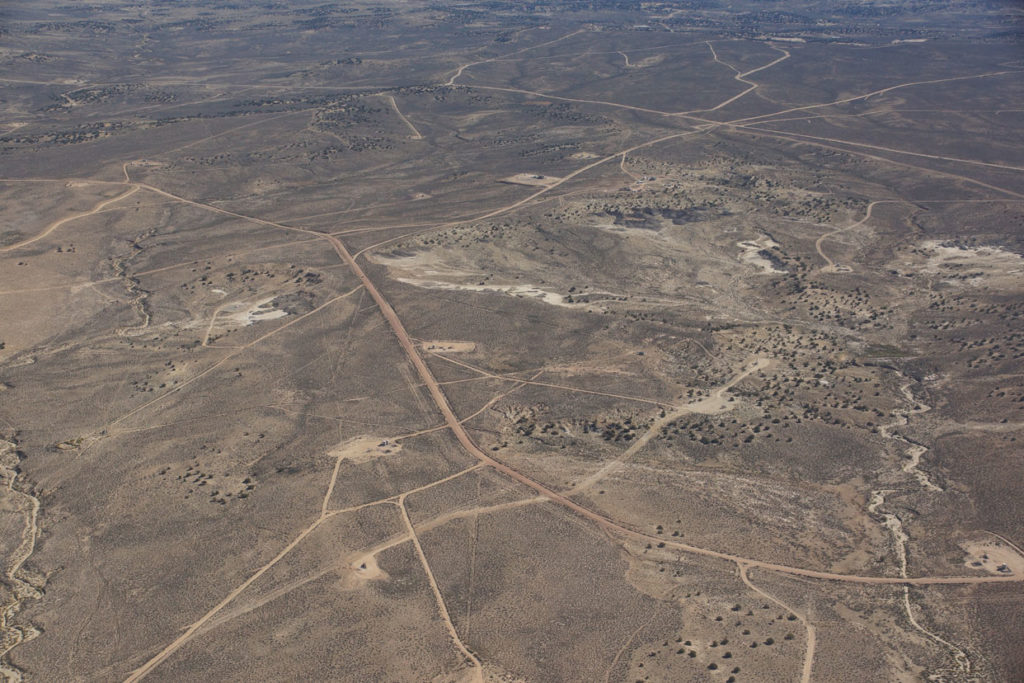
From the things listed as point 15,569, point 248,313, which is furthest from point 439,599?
point 248,313

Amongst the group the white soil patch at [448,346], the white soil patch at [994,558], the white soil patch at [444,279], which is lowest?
the white soil patch at [448,346]

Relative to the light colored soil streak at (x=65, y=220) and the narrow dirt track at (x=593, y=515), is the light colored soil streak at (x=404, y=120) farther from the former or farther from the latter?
the narrow dirt track at (x=593, y=515)

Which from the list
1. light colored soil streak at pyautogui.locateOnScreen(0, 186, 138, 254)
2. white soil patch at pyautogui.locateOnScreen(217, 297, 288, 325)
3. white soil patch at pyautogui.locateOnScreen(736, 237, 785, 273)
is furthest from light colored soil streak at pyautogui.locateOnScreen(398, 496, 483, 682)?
light colored soil streak at pyautogui.locateOnScreen(0, 186, 138, 254)

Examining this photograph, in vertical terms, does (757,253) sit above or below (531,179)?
below

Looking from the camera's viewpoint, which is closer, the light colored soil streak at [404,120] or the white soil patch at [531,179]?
the white soil patch at [531,179]

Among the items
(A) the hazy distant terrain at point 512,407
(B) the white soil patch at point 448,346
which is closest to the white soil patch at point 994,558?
(A) the hazy distant terrain at point 512,407

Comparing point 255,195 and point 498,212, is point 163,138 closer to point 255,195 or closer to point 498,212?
point 255,195

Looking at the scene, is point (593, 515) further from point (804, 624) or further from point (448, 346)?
point (448, 346)
